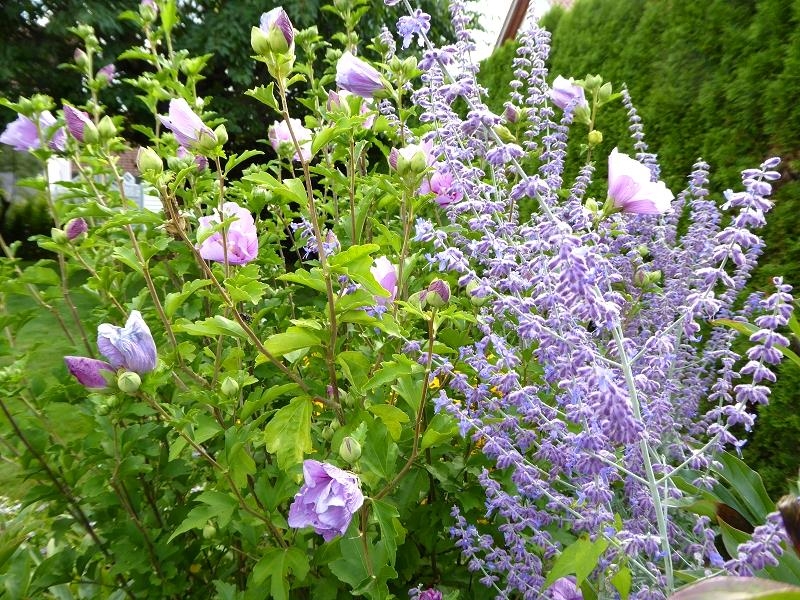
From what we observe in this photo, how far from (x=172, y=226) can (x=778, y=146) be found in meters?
2.20

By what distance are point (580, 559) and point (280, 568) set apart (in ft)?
2.00

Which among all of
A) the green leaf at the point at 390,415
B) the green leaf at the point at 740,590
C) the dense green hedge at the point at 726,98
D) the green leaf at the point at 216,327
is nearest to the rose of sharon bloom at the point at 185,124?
the green leaf at the point at 216,327

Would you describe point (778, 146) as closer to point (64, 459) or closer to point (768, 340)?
point (768, 340)

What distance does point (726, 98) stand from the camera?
2.50 meters

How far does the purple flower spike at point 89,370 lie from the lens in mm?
1116

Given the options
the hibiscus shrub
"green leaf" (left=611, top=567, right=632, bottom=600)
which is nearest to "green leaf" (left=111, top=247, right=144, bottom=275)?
the hibiscus shrub

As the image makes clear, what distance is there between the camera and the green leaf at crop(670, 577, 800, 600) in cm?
61

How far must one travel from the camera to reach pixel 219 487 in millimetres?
1371

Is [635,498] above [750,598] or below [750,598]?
below

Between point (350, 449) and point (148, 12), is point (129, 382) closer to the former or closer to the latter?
point (350, 449)

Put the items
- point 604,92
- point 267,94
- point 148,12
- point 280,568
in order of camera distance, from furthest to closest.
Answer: point 148,12
point 604,92
point 280,568
point 267,94

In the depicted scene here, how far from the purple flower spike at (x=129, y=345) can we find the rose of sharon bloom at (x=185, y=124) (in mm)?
375

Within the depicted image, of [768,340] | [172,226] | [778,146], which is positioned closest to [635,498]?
[768,340]

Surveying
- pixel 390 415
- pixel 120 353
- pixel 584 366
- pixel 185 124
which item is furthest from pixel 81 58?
pixel 584 366
